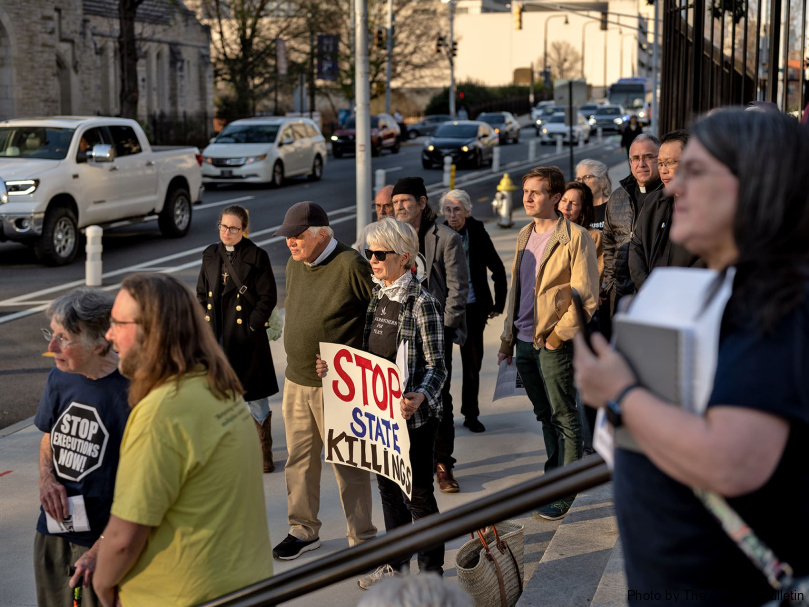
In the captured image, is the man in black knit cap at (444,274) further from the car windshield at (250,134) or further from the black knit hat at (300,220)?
the car windshield at (250,134)

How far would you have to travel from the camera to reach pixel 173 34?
151ft

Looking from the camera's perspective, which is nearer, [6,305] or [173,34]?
[6,305]

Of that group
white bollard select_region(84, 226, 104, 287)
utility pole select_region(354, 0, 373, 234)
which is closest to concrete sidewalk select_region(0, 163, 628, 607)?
white bollard select_region(84, 226, 104, 287)

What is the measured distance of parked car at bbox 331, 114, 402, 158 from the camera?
4050cm

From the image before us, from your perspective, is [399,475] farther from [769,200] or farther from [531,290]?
[769,200]

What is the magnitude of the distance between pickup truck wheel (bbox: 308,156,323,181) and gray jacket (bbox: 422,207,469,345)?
75.2 feet

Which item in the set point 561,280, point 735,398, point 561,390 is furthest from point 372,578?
point 735,398

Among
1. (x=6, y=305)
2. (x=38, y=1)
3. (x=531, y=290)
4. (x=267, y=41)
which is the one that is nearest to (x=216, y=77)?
(x=267, y=41)

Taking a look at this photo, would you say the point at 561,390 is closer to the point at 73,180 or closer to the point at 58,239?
the point at 58,239

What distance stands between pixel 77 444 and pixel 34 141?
13.5 m

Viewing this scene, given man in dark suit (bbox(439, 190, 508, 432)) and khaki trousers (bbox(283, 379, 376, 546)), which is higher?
man in dark suit (bbox(439, 190, 508, 432))

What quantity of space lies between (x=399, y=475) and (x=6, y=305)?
357 inches

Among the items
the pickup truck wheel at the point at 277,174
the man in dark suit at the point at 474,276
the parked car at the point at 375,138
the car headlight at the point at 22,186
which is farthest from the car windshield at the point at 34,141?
the parked car at the point at 375,138

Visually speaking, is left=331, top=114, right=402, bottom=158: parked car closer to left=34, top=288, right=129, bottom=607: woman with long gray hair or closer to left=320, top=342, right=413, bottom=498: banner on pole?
left=320, top=342, right=413, bottom=498: banner on pole
